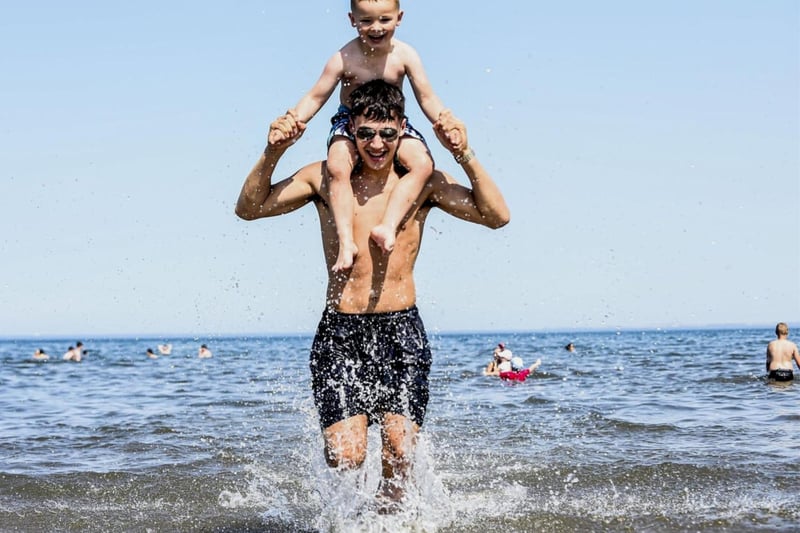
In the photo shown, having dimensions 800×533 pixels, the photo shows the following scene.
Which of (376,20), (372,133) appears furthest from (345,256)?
(376,20)

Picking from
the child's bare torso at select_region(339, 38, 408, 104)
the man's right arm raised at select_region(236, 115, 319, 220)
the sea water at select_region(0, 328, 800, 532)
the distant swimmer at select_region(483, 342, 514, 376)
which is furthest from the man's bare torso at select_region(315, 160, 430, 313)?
the distant swimmer at select_region(483, 342, 514, 376)

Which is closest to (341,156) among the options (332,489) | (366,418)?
(366,418)

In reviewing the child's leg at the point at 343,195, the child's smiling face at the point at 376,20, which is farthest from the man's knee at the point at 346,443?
the child's smiling face at the point at 376,20

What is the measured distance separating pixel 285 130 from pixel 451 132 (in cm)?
86

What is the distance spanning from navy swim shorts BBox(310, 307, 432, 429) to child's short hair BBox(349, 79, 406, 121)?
108cm

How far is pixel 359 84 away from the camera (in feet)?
16.9

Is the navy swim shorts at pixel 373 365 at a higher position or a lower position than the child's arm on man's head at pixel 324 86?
lower

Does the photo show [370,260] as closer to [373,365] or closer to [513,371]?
[373,365]

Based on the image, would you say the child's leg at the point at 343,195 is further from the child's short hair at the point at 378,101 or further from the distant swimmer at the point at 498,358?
the distant swimmer at the point at 498,358

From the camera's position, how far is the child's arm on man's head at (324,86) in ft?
16.7

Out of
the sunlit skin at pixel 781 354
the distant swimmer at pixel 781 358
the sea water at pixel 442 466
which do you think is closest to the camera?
the sea water at pixel 442 466

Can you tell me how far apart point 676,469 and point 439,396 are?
887 cm

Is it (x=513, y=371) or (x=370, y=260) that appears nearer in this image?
(x=370, y=260)

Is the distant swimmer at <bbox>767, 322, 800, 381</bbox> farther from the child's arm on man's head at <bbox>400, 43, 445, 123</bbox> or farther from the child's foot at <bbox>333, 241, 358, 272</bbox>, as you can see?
the child's foot at <bbox>333, 241, 358, 272</bbox>
